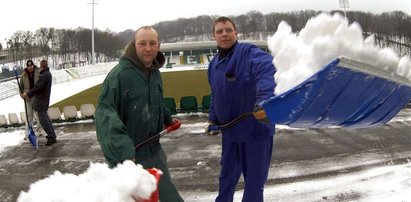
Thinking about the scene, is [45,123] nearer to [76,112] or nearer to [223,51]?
[76,112]

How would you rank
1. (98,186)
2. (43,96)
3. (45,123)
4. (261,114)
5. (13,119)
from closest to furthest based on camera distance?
(98,186) → (261,114) → (45,123) → (43,96) → (13,119)

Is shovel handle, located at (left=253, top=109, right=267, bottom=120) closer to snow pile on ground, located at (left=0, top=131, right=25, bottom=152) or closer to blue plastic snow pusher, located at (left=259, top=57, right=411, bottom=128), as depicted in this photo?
blue plastic snow pusher, located at (left=259, top=57, right=411, bottom=128)

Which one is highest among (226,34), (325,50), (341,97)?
Answer: (226,34)

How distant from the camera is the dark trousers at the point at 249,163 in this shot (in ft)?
11.9

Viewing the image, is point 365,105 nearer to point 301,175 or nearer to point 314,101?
point 314,101

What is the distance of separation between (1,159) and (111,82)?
575cm

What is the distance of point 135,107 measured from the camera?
115 inches

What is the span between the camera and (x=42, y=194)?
143 cm

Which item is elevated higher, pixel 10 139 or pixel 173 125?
pixel 173 125

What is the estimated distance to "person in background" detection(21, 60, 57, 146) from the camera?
324 inches

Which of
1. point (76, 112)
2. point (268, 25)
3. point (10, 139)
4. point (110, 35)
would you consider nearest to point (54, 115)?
point (76, 112)

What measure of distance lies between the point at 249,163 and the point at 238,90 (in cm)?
66

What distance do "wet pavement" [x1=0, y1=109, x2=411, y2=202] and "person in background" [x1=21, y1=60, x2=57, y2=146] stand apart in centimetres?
34

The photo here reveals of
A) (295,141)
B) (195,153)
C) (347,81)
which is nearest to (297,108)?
(347,81)
